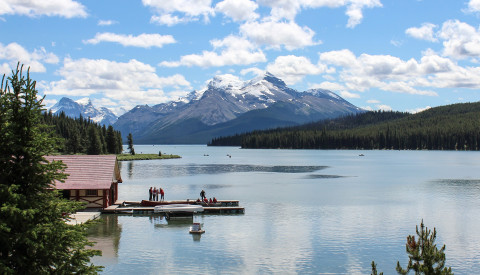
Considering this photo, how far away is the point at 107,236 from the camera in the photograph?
42.0 metres

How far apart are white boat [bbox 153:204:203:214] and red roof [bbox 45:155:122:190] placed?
20.3 ft

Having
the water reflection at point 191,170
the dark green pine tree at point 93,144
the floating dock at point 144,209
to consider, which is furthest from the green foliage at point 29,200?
the dark green pine tree at point 93,144

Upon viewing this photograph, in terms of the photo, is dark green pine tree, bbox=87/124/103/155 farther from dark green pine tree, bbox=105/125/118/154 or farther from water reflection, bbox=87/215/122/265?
water reflection, bbox=87/215/122/265

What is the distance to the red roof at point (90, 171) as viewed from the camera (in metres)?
51.6

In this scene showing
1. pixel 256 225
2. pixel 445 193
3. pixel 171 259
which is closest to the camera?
pixel 171 259

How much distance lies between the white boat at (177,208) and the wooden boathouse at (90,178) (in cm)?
596

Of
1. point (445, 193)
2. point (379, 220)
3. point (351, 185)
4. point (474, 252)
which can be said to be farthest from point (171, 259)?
point (351, 185)

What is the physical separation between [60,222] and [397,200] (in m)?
60.5

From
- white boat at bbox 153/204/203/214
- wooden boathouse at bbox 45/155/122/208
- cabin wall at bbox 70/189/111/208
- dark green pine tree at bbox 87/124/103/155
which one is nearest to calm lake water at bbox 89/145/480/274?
white boat at bbox 153/204/203/214

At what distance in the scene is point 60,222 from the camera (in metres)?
15.0

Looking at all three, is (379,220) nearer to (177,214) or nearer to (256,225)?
(256,225)

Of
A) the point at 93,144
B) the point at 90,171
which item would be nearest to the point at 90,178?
the point at 90,171

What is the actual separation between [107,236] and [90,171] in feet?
43.8

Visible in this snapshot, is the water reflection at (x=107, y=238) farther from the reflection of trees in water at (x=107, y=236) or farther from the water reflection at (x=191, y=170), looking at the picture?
the water reflection at (x=191, y=170)
